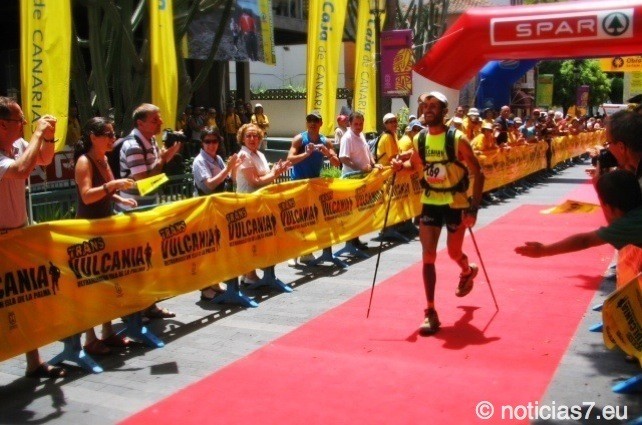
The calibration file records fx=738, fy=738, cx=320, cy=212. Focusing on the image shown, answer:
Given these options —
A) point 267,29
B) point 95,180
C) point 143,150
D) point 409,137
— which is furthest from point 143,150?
point 267,29

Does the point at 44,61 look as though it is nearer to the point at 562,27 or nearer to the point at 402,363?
the point at 402,363

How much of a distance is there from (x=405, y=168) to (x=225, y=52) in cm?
1512

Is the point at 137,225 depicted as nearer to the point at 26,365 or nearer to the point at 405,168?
the point at 26,365

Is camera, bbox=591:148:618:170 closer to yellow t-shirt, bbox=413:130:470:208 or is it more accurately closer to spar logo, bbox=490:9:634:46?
yellow t-shirt, bbox=413:130:470:208

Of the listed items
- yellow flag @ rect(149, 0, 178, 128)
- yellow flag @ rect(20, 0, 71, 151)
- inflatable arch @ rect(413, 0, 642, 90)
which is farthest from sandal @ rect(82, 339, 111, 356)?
inflatable arch @ rect(413, 0, 642, 90)

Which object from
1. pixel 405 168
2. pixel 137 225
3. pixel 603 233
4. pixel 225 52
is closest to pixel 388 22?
pixel 225 52

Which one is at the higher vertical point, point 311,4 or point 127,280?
point 311,4

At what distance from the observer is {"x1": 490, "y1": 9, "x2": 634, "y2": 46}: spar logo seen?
12594mm

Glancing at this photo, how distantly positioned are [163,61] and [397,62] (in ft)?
24.6

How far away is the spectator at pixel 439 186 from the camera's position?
6.56 metres

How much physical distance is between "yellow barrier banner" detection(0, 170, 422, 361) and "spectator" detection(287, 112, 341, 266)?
1.08ft

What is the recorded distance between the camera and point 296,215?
8672 mm

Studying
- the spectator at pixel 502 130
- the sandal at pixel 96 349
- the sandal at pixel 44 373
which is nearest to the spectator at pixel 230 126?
the spectator at pixel 502 130

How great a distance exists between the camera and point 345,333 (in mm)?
6531
